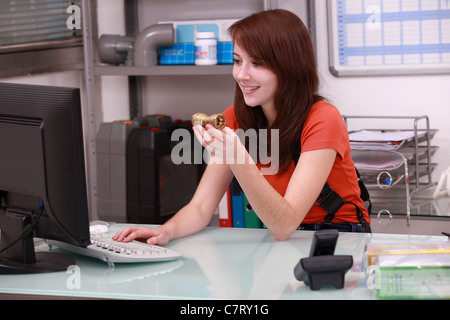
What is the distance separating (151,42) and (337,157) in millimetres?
1479

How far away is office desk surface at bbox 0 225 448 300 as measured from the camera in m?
1.24

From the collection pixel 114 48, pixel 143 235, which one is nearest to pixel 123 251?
pixel 143 235

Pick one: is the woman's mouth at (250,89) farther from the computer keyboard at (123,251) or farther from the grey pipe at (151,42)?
the grey pipe at (151,42)

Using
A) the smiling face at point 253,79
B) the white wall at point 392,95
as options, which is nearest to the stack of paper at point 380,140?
the white wall at point 392,95

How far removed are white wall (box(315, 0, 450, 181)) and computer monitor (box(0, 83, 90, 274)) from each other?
5.52ft

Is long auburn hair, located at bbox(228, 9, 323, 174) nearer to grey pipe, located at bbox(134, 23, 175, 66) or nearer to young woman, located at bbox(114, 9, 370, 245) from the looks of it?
young woman, located at bbox(114, 9, 370, 245)

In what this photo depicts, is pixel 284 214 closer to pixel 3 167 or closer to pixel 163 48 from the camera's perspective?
pixel 3 167

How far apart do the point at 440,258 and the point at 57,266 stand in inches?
33.5

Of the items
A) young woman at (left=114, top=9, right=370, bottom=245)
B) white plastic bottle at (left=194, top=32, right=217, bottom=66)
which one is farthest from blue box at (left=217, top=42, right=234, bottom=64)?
young woman at (left=114, top=9, right=370, bottom=245)

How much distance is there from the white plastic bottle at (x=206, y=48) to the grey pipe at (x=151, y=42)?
16 cm
